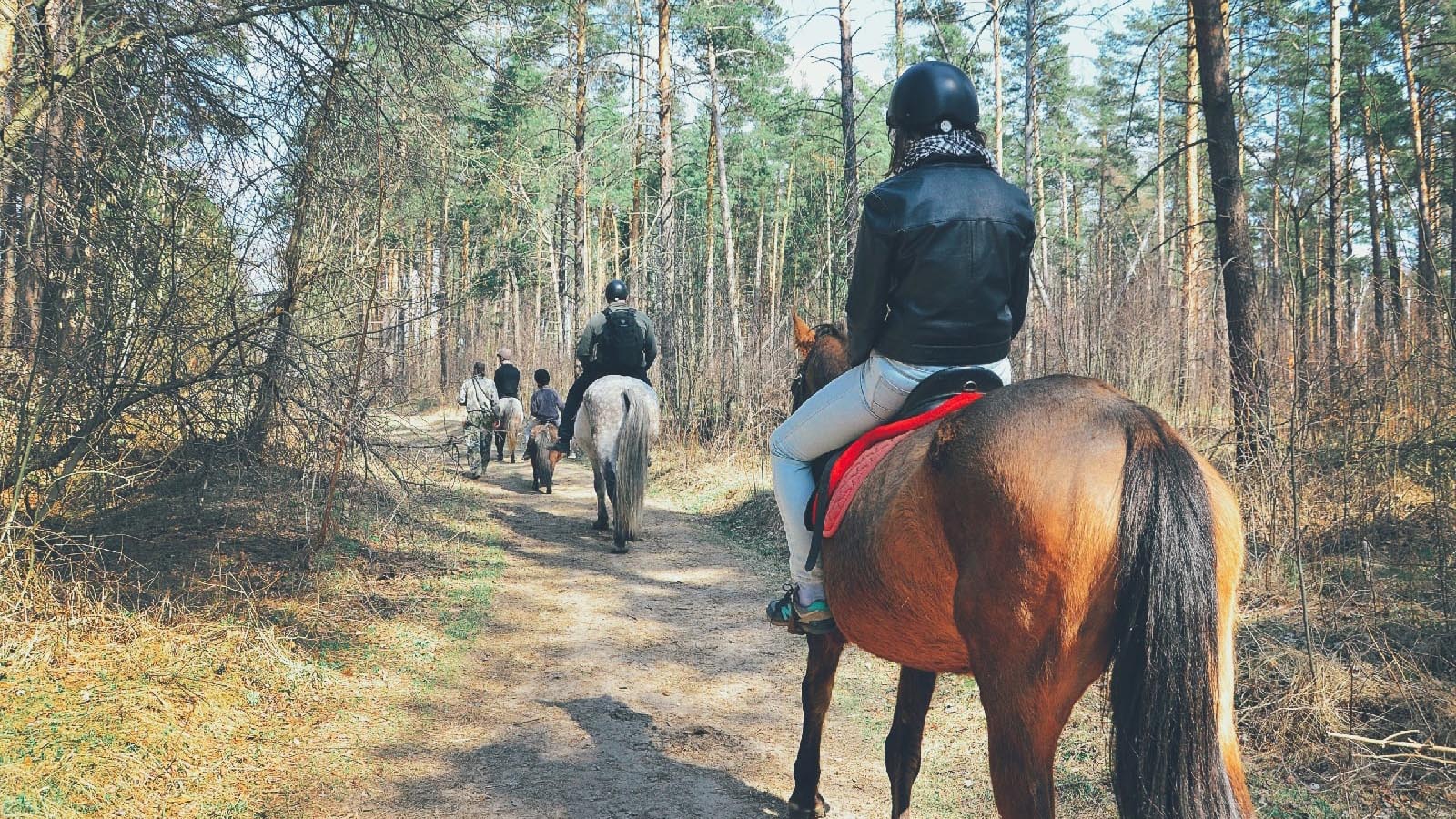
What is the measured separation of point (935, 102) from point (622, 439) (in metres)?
6.74

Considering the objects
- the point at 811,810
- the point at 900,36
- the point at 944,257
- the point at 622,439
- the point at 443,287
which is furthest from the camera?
the point at 900,36

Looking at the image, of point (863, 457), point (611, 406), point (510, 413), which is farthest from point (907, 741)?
point (510, 413)

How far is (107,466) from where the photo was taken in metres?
5.29

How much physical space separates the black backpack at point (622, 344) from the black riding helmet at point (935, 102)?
22.4 ft

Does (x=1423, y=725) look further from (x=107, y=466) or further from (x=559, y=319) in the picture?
(x=559, y=319)

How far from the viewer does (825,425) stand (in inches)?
130

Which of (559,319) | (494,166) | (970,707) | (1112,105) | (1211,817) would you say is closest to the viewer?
(1211,817)

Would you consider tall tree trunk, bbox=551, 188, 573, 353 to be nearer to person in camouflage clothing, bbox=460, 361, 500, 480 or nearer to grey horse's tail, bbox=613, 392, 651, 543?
person in camouflage clothing, bbox=460, 361, 500, 480

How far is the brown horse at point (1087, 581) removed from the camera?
1948 mm

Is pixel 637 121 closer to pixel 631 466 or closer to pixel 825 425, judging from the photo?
pixel 631 466

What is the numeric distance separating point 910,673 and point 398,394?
15.4ft

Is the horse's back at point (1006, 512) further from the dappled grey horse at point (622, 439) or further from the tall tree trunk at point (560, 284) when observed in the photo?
the tall tree trunk at point (560, 284)

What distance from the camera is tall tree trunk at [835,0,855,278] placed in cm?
1138

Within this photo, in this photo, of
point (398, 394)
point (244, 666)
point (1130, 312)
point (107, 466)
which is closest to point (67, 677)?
point (244, 666)
